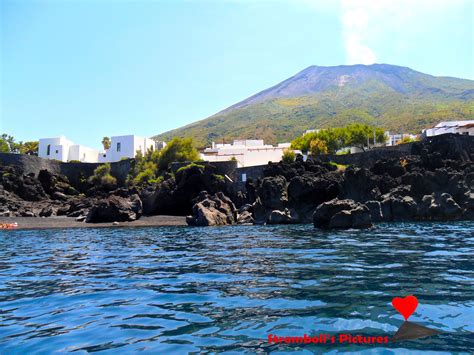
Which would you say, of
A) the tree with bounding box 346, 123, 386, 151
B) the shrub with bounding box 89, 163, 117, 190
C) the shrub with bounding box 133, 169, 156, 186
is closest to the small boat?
the shrub with bounding box 133, 169, 156, 186

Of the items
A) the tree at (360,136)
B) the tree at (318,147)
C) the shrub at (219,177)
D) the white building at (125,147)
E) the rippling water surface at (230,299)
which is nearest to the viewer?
the rippling water surface at (230,299)

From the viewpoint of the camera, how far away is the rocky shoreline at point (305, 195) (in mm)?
42000

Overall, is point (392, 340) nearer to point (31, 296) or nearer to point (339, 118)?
point (31, 296)

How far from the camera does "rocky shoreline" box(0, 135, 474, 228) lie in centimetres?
4200

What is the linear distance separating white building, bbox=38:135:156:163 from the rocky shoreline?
24132mm

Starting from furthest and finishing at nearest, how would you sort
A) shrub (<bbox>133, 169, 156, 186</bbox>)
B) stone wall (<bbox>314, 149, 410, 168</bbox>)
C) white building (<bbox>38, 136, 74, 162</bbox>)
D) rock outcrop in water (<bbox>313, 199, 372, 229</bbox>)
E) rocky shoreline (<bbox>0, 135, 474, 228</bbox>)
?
white building (<bbox>38, 136, 74, 162</bbox>) → shrub (<bbox>133, 169, 156, 186</bbox>) → stone wall (<bbox>314, 149, 410, 168</bbox>) → rocky shoreline (<bbox>0, 135, 474, 228</bbox>) → rock outcrop in water (<bbox>313, 199, 372, 229</bbox>)

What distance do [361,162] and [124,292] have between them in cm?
5562

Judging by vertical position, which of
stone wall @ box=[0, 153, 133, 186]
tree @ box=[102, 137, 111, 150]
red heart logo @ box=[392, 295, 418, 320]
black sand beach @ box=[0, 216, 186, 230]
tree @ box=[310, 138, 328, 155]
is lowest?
black sand beach @ box=[0, 216, 186, 230]

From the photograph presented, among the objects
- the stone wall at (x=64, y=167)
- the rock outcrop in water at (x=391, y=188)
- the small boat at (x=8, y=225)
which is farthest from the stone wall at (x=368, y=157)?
the small boat at (x=8, y=225)

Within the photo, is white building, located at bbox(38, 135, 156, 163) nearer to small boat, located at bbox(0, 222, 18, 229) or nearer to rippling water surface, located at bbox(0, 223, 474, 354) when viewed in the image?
small boat, located at bbox(0, 222, 18, 229)

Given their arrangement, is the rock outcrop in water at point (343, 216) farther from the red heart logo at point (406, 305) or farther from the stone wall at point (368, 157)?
the stone wall at point (368, 157)

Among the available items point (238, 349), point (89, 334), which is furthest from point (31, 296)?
point (238, 349)

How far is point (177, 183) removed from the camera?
2445 inches

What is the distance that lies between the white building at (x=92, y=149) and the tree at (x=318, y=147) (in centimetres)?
3546
